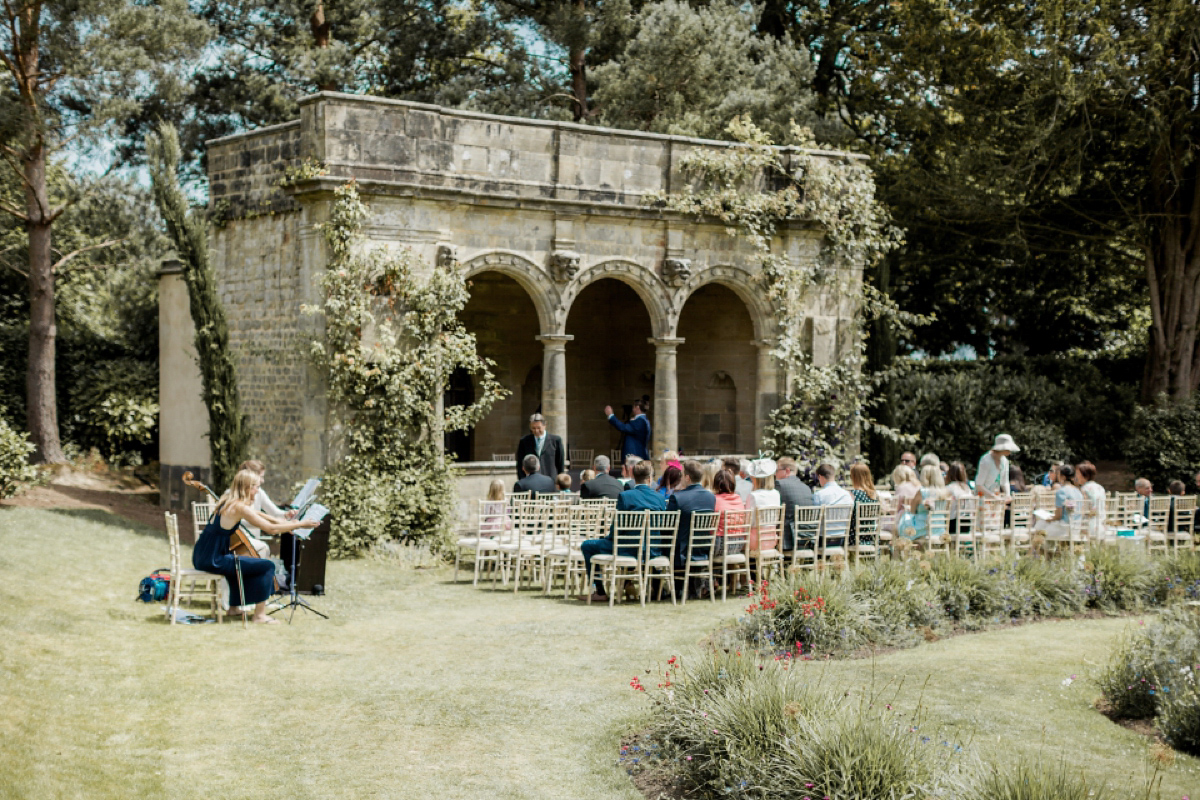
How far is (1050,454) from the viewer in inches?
838

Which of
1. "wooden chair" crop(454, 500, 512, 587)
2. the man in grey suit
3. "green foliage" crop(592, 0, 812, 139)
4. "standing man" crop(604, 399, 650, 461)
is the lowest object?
"wooden chair" crop(454, 500, 512, 587)

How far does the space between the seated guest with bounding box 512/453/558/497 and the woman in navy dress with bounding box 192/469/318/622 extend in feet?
11.4

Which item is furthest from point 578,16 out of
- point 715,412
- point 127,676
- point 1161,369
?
point 127,676

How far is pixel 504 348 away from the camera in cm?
1981

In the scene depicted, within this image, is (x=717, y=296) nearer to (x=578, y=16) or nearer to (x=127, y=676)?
(x=578, y=16)

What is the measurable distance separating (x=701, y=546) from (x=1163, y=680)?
4576 millimetres

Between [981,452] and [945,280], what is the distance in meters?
5.42

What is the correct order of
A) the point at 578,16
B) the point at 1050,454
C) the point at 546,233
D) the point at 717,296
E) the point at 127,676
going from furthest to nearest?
the point at 578,16, the point at 1050,454, the point at 717,296, the point at 546,233, the point at 127,676

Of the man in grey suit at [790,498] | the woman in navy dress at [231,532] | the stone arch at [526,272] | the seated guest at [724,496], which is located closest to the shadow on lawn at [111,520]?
the stone arch at [526,272]

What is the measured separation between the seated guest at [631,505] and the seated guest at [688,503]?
17 centimetres

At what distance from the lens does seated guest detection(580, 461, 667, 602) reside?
35.8ft

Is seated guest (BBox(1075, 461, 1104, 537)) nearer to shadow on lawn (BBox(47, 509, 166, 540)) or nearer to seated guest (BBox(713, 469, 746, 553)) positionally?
seated guest (BBox(713, 469, 746, 553))

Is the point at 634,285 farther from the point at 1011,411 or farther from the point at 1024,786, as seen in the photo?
the point at 1024,786

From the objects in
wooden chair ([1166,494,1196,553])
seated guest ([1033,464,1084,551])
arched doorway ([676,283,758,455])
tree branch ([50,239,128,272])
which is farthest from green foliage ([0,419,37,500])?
wooden chair ([1166,494,1196,553])
